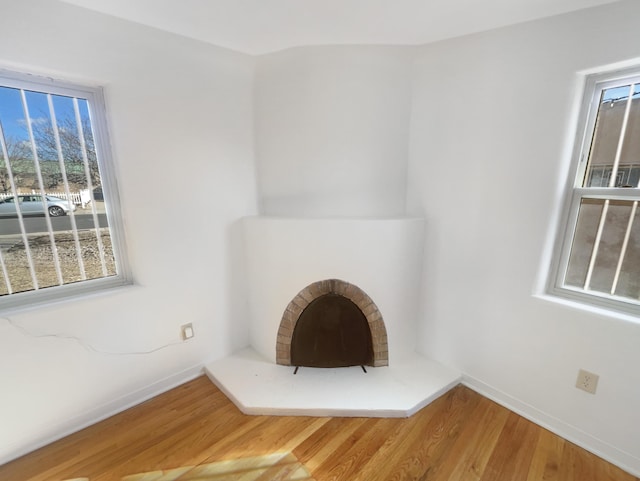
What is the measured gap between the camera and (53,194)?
1613 millimetres

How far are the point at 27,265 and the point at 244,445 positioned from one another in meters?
1.60

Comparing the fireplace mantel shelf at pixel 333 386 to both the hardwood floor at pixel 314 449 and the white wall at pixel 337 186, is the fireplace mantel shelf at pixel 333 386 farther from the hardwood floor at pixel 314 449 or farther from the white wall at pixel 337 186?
the white wall at pixel 337 186

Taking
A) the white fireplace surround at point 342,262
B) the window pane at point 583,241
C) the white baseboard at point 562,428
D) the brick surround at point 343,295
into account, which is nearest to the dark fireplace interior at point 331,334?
the brick surround at point 343,295

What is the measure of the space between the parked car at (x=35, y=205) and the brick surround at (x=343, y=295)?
5.03 feet

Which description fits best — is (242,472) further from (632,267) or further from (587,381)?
(632,267)

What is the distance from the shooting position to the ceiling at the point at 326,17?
57.7 inches

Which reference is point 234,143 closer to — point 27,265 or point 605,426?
point 27,265

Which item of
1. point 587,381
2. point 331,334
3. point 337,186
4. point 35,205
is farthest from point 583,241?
point 35,205

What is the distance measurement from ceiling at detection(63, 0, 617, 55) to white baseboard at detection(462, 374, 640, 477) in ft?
7.45

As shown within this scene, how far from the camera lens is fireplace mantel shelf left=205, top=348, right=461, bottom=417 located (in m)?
1.82

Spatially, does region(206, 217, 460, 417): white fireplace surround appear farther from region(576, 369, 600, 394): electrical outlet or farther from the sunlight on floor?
region(576, 369, 600, 394): electrical outlet

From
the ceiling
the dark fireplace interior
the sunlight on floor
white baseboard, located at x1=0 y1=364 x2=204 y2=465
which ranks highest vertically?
the ceiling

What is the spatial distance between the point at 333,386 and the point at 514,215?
1675 millimetres

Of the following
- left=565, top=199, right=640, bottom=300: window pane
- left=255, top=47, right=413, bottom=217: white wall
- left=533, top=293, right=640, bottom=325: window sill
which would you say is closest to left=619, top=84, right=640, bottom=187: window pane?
left=565, top=199, right=640, bottom=300: window pane
